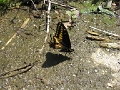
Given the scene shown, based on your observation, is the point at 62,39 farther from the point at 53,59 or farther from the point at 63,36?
the point at 53,59

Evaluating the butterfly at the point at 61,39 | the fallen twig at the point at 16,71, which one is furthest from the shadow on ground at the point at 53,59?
the fallen twig at the point at 16,71

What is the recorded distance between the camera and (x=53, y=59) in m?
4.33

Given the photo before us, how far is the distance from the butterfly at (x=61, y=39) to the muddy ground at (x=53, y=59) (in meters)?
0.13

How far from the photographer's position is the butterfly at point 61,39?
12.9 feet

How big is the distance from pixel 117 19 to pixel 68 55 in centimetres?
138

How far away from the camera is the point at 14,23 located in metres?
4.82

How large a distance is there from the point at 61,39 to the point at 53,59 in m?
0.40

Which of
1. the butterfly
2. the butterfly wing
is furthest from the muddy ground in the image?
the butterfly wing

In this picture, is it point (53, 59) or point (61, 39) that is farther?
point (53, 59)

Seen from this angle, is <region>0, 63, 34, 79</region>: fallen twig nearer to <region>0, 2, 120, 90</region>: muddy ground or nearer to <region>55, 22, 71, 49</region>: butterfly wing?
<region>0, 2, 120, 90</region>: muddy ground

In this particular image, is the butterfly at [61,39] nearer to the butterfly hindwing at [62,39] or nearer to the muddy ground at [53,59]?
the butterfly hindwing at [62,39]

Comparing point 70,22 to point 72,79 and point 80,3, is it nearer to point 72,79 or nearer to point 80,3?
point 80,3

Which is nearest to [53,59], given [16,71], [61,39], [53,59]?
[53,59]

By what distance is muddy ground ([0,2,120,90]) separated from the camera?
4.00 meters
